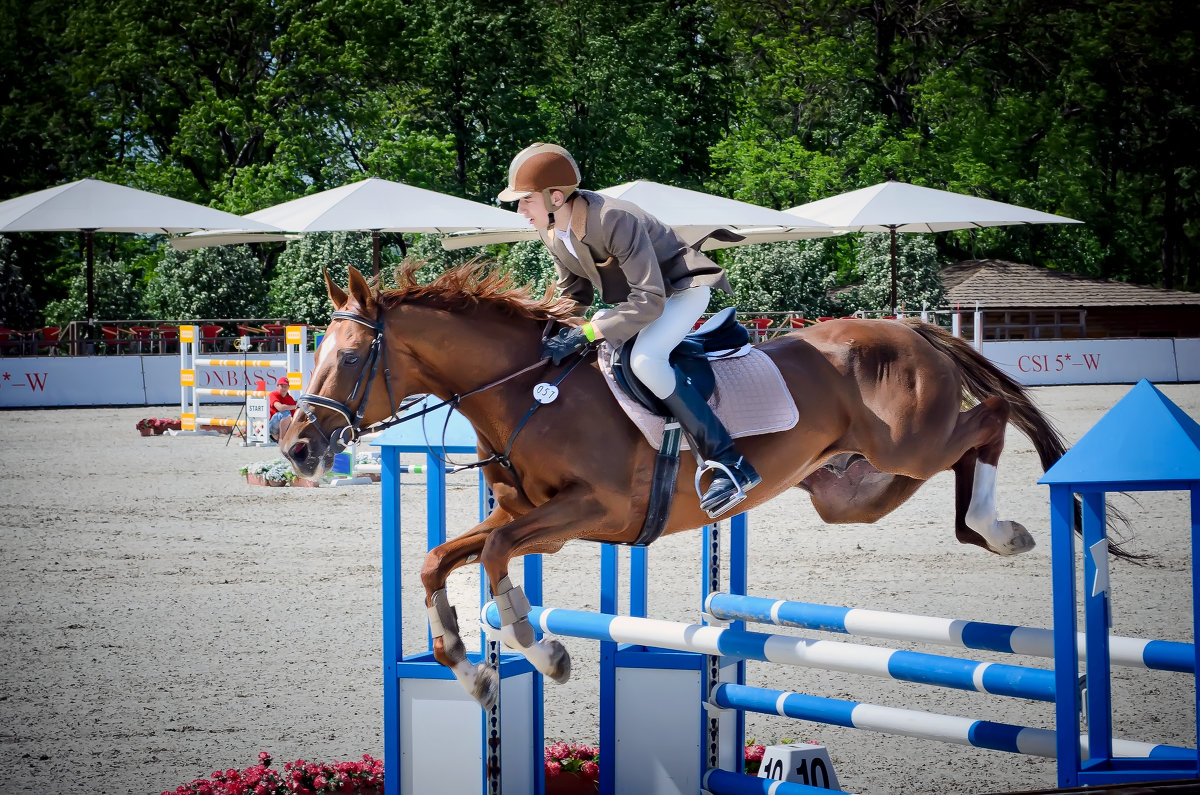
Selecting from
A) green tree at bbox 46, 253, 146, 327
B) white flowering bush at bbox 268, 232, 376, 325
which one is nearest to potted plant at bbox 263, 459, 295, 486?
white flowering bush at bbox 268, 232, 376, 325

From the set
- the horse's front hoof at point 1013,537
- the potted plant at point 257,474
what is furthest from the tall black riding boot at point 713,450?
the potted plant at point 257,474

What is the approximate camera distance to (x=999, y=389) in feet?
14.4

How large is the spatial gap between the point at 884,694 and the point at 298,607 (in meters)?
3.56

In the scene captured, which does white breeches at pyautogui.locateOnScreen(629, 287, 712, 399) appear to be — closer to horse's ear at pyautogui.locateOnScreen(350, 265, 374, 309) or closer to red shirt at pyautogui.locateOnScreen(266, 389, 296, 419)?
horse's ear at pyautogui.locateOnScreen(350, 265, 374, 309)

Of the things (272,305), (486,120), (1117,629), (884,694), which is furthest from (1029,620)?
(486,120)

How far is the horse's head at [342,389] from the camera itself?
3336 mm

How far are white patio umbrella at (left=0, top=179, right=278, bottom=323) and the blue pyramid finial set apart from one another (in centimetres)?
1706

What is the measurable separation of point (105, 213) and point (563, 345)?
58.3 feet

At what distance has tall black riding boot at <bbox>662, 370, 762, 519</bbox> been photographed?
3.46 metres

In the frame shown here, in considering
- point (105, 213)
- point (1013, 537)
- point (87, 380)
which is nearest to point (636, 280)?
point (1013, 537)

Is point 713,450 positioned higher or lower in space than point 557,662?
higher

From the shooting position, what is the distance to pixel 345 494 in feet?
39.7

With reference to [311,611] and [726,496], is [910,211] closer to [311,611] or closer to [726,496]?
[311,611]

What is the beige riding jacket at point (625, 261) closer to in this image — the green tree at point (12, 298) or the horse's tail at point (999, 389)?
the horse's tail at point (999, 389)
